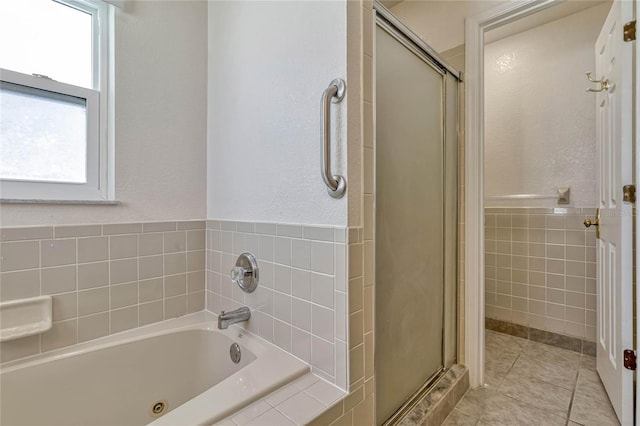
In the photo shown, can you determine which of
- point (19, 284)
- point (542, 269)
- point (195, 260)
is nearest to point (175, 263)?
point (195, 260)

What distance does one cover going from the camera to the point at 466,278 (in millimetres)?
1559

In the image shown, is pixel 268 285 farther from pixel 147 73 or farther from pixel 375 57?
pixel 147 73

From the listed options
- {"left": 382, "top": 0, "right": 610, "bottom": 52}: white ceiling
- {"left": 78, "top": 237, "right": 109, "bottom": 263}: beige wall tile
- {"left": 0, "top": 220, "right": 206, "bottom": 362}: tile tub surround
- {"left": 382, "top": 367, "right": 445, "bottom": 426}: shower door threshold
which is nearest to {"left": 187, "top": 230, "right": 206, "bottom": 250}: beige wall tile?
{"left": 0, "top": 220, "right": 206, "bottom": 362}: tile tub surround

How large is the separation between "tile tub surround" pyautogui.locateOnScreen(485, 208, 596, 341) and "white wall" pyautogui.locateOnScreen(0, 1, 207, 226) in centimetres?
225

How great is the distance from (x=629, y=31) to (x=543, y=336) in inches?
75.2

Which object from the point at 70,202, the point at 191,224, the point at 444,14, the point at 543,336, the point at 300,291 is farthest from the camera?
the point at 543,336

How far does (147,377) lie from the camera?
45.9 inches

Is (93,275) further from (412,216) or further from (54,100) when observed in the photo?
(412,216)

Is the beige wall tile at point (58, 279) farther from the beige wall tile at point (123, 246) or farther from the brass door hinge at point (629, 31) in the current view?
the brass door hinge at point (629, 31)

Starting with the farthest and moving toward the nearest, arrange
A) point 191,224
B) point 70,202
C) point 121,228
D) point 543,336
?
point 543,336 → point 191,224 → point 121,228 → point 70,202

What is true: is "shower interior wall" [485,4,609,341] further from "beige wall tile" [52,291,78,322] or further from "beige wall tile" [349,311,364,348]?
"beige wall tile" [52,291,78,322]

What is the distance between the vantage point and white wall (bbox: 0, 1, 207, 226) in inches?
47.5

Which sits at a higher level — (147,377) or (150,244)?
(150,244)

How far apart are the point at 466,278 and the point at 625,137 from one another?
92 cm
